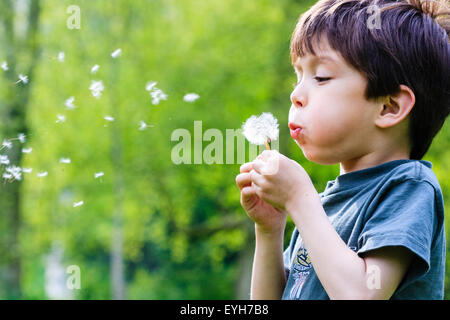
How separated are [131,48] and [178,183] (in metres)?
2.50

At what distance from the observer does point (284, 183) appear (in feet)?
4.12

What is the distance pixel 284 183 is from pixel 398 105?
33cm

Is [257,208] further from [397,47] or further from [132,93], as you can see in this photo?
[132,93]

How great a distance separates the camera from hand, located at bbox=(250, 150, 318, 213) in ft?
4.08

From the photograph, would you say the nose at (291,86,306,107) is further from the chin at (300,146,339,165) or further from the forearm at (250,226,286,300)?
the forearm at (250,226,286,300)

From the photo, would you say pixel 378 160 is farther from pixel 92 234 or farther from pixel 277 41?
pixel 92 234

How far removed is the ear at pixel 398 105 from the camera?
132 centimetres

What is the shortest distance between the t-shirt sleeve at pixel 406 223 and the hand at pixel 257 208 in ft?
0.96

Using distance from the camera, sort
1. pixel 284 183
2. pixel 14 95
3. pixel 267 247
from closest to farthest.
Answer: pixel 284 183 < pixel 267 247 < pixel 14 95

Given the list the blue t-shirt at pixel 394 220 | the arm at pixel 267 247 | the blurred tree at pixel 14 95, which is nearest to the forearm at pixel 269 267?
the arm at pixel 267 247

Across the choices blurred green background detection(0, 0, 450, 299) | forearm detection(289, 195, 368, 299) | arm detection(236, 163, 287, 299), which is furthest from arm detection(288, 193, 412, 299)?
blurred green background detection(0, 0, 450, 299)

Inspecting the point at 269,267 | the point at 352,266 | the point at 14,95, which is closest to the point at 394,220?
the point at 352,266

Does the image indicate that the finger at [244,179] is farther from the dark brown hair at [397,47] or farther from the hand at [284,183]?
the dark brown hair at [397,47]

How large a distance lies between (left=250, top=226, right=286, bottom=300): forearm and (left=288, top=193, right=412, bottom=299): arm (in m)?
0.32
